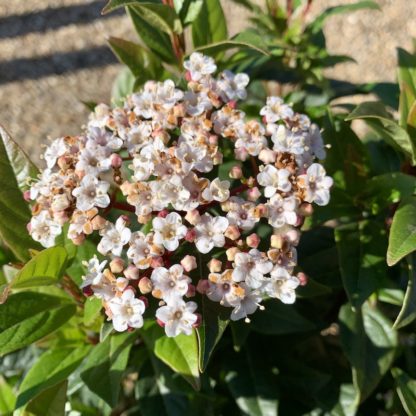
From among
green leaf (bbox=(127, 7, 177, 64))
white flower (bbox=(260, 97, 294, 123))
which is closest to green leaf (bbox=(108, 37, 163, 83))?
green leaf (bbox=(127, 7, 177, 64))

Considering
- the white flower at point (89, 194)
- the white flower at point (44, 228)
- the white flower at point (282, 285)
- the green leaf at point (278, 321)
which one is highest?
the white flower at point (89, 194)

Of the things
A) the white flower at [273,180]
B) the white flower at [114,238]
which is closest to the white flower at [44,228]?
the white flower at [114,238]

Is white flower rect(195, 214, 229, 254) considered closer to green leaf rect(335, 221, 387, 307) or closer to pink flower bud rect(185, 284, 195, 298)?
pink flower bud rect(185, 284, 195, 298)

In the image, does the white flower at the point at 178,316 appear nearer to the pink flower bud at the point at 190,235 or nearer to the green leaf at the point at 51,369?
the pink flower bud at the point at 190,235

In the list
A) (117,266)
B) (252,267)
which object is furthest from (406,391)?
(117,266)

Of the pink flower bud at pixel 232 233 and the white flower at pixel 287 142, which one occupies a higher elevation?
the white flower at pixel 287 142

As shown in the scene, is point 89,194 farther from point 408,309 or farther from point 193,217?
point 408,309
